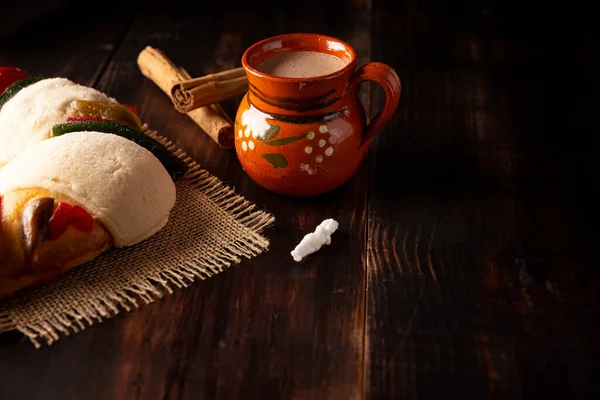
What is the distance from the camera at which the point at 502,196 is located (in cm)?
112

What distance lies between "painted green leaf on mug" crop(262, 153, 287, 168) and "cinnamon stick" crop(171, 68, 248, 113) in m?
0.28

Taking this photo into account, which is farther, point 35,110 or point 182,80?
point 182,80

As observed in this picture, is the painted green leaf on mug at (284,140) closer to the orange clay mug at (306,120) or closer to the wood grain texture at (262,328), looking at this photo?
the orange clay mug at (306,120)

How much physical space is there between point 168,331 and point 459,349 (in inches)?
14.6

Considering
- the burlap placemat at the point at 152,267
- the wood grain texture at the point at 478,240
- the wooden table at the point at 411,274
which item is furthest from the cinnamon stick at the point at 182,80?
the wood grain texture at the point at 478,240

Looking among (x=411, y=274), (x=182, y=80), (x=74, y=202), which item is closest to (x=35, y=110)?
(x=74, y=202)

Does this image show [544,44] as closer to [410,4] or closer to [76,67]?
[410,4]

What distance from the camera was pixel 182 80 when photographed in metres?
1.42

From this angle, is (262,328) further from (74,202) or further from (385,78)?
(385,78)

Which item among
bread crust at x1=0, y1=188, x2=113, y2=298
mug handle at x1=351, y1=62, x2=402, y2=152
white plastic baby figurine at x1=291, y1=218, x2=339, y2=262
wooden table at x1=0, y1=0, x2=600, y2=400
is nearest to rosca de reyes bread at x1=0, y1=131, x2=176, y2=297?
bread crust at x1=0, y1=188, x2=113, y2=298

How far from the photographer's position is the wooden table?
812 mm

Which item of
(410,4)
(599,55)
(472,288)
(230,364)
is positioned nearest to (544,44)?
(599,55)

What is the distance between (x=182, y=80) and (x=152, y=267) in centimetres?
57

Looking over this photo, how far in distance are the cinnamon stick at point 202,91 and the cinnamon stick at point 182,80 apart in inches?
1.1
